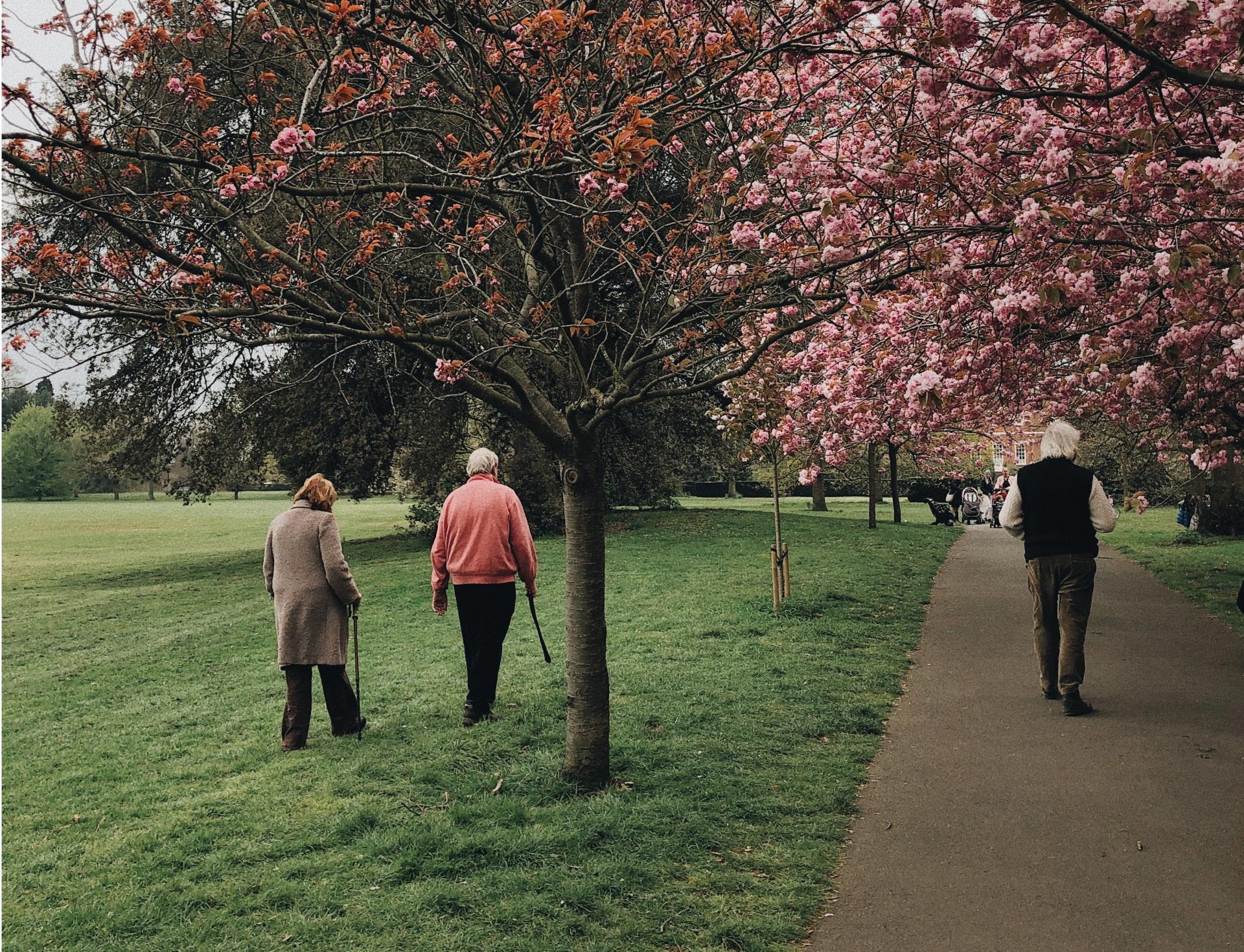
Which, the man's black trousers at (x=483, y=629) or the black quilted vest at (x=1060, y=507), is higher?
the black quilted vest at (x=1060, y=507)

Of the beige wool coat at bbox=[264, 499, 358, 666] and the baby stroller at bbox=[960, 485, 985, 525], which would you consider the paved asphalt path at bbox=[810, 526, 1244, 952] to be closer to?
the beige wool coat at bbox=[264, 499, 358, 666]

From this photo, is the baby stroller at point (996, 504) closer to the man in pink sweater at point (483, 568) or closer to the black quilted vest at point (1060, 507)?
the black quilted vest at point (1060, 507)

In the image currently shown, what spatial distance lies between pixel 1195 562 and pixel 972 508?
16.4 meters

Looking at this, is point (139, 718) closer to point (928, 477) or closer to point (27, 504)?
point (928, 477)

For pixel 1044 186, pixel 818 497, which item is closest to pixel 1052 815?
pixel 1044 186

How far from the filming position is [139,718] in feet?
29.0

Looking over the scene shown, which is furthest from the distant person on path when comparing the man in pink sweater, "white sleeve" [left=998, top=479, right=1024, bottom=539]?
the man in pink sweater

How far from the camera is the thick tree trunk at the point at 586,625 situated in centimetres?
582

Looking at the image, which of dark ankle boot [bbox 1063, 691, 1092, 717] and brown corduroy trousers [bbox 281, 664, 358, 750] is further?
dark ankle boot [bbox 1063, 691, 1092, 717]

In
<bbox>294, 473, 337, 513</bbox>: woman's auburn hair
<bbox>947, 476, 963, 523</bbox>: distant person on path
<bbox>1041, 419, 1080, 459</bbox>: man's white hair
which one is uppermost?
<bbox>1041, 419, 1080, 459</bbox>: man's white hair

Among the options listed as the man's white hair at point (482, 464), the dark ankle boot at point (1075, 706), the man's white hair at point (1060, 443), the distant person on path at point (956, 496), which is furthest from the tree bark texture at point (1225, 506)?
the man's white hair at point (482, 464)

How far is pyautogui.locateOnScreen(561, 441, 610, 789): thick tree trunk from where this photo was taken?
582 cm

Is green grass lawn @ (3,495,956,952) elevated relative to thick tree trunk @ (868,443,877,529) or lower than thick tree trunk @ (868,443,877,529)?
lower

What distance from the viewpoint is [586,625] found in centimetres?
587
